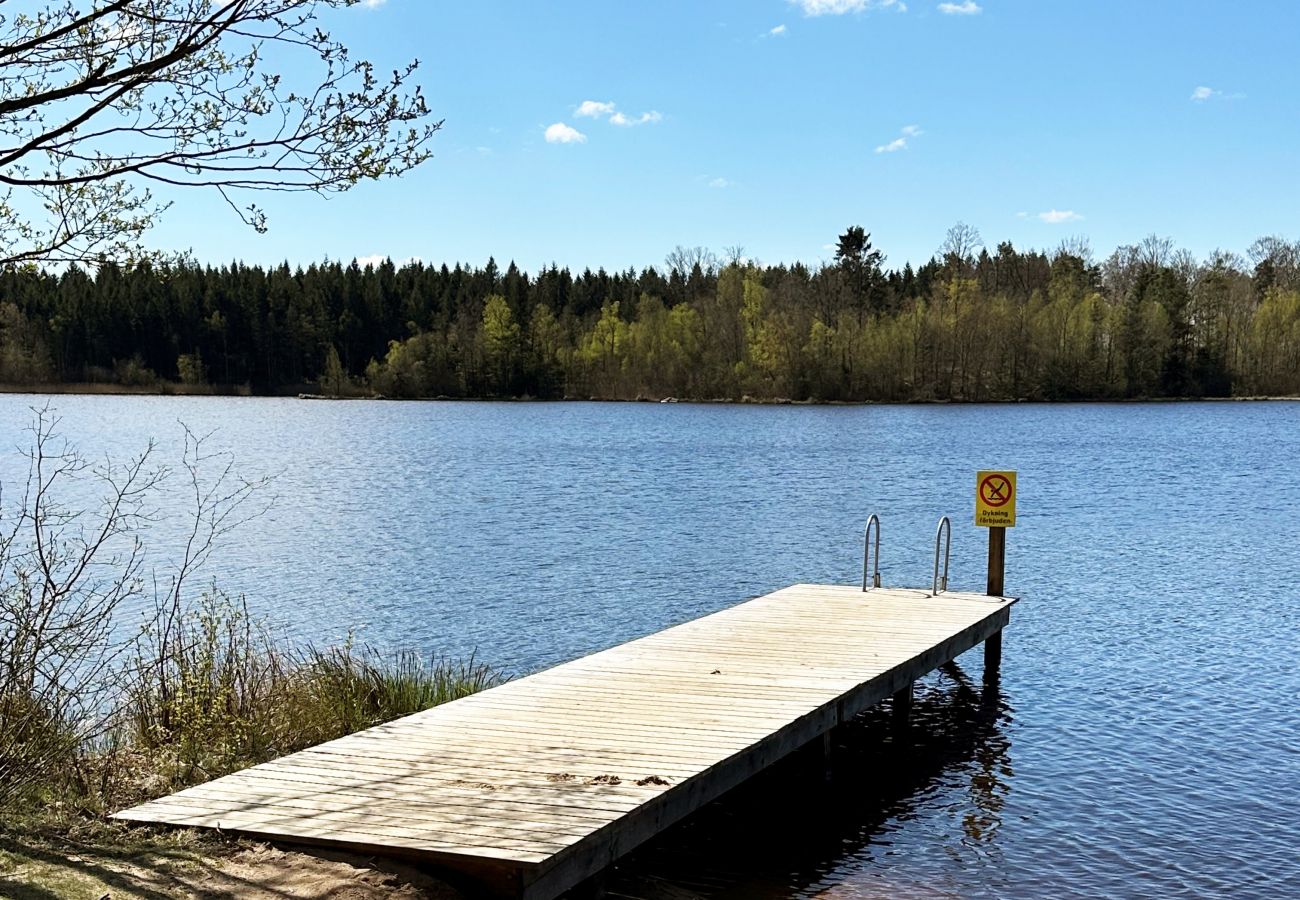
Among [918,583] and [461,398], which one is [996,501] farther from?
[461,398]

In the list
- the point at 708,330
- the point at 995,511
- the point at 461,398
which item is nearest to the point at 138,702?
the point at 995,511

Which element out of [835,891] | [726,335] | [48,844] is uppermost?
[726,335]

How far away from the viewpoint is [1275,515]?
30.6m

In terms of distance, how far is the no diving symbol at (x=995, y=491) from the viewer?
1489cm

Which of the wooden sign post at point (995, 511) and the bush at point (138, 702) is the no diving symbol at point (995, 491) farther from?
the bush at point (138, 702)

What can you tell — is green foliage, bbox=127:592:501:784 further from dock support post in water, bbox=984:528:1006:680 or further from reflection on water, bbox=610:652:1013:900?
dock support post in water, bbox=984:528:1006:680

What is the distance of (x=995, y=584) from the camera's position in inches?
598

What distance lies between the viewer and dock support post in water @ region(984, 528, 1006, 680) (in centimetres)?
1477

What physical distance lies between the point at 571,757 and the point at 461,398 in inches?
4317

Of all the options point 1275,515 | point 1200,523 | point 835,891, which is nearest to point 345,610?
point 835,891

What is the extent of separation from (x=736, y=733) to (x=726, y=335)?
95.0m

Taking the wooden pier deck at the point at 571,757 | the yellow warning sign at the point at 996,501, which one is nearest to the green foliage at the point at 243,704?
the wooden pier deck at the point at 571,757

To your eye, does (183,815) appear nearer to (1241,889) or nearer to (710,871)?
(710,871)

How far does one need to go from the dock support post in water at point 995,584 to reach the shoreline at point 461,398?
8123 centimetres
